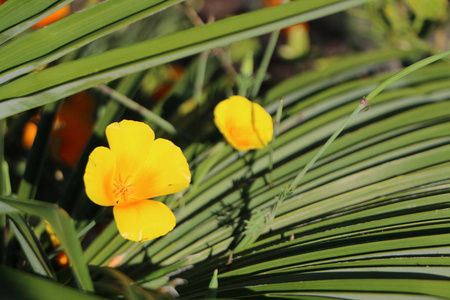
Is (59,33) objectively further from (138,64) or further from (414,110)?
(414,110)

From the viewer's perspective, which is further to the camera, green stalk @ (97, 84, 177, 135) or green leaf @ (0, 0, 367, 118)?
green stalk @ (97, 84, 177, 135)

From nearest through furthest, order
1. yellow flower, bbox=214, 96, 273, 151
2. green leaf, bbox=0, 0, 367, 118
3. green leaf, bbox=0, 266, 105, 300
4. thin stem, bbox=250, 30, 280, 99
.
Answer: green leaf, bbox=0, 266, 105, 300, green leaf, bbox=0, 0, 367, 118, yellow flower, bbox=214, 96, 273, 151, thin stem, bbox=250, 30, 280, 99

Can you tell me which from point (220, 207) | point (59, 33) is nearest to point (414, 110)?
point (220, 207)

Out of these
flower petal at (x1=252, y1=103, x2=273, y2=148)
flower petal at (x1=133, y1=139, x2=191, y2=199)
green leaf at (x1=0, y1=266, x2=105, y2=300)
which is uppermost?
flower petal at (x1=252, y1=103, x2=273, y2=148)

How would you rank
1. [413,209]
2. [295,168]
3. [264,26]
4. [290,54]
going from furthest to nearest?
1. [290,54]
2. [295,168]
3. [413,209]
4. [264,26]

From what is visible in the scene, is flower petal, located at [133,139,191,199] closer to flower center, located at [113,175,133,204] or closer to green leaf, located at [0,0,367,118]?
flower center, located at [113,175,133,204]

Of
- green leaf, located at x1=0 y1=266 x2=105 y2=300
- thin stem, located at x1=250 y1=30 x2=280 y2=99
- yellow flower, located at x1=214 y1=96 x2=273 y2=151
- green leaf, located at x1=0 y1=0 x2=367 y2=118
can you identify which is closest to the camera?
green leaf, located at x1=0 y1=266 x2=105 y2=300

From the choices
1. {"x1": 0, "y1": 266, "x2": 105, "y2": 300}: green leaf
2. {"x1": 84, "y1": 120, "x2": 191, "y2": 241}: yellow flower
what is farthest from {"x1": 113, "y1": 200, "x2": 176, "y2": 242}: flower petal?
{"x1": 0, "y1": 266, "x2": 105, "y2": 300}: green leaf
